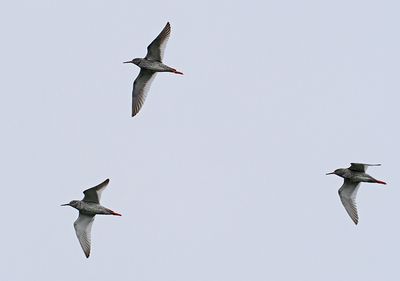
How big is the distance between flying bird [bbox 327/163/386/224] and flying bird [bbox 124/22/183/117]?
8279 mm

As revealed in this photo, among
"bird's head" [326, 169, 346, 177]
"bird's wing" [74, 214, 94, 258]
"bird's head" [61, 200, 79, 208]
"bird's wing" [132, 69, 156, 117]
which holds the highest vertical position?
"bird's wing" [132, 69, 156, 117]

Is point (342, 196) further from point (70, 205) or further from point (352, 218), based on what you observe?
point (70, 205)

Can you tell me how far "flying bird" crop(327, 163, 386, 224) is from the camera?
38.7 metres

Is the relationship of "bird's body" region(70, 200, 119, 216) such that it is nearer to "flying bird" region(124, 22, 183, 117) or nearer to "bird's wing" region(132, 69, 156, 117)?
"flying bird" region(124, 22, 183, 117)

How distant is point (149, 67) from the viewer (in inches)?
1501

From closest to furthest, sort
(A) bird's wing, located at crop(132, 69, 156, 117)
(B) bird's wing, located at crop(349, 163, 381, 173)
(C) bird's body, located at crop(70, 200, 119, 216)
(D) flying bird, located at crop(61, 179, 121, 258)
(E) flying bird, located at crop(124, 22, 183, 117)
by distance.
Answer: (D) flying bird, located at crop(61, 179, 121, 258), (C) bird's body, located at crop(70, 200, 119, 216), (E) flying bird, located at crop(124, 22, 183, 117), (B) bird's wing, located at crop(349, 163, 381, 173), (A) bird's wing, located at crop(132, 69, 156, 117)

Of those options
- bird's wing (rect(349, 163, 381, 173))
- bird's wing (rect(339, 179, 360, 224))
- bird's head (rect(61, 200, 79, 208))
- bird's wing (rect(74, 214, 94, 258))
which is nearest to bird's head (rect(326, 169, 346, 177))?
bird's wing (rect(339, 179, 360, 224))

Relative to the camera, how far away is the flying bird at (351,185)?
38719 millimetres

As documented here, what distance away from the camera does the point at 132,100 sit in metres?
39.0

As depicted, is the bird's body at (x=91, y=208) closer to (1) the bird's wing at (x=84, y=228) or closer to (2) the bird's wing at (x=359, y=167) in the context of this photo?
(1) the bird's wing at (x=84, y=228)

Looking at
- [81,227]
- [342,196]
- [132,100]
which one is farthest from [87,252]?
[342,196]

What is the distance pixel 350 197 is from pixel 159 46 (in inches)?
405

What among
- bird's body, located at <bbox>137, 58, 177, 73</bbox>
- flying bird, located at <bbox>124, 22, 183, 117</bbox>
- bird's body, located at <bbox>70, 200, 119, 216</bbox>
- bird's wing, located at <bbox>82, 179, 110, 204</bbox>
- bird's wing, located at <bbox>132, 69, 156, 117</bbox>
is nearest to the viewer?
bird's wing, located at <bbox>82, 179, 110, 204</bbox>

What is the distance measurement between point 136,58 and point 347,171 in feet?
32.8
